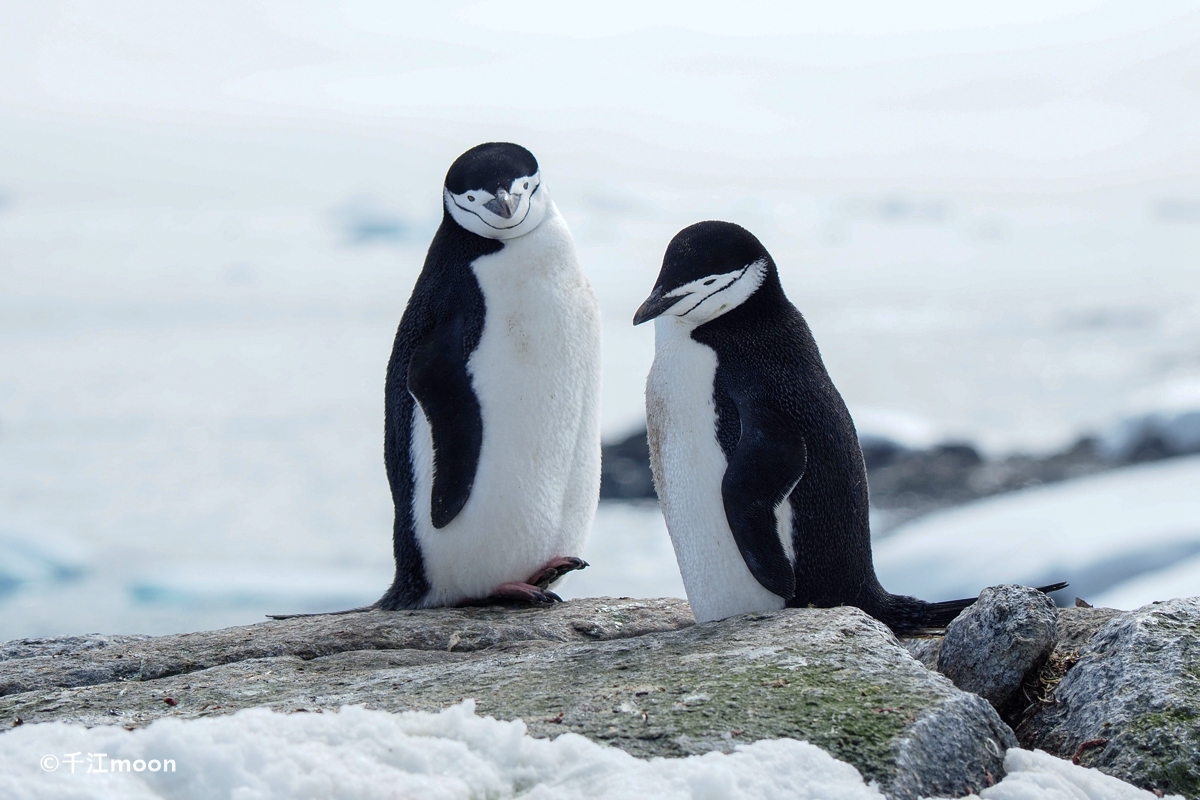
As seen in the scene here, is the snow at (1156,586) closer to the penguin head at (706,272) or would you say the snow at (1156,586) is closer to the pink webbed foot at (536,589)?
the pink webbed foot at (536,589)

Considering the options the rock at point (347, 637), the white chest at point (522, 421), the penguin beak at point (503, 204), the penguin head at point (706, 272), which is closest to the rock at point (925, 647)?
the rock at point (347, 637)

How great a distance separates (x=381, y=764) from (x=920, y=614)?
162 cm

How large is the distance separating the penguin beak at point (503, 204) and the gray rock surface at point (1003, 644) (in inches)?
61.9

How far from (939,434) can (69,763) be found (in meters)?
10.5

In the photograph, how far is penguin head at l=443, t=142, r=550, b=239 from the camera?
10.4 ft

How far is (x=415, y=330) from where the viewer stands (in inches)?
132

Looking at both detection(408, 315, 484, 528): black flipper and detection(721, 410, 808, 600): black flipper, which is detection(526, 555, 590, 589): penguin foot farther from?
detection(721, 410, 808, 600): black flipper

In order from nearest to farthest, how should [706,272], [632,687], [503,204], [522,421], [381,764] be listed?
1. [381,764]
2. [632,687]
3. [706,272]
4. [503,204]
5. [522,421]

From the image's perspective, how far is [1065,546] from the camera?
7059 mm

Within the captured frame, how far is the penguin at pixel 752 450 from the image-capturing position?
265 centimetres

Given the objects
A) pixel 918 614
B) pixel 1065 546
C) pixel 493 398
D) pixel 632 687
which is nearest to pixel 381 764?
pixel 632 687

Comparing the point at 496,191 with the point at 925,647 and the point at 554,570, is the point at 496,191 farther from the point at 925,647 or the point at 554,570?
the point at 925,647

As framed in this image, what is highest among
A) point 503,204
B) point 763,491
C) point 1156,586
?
point 503,204

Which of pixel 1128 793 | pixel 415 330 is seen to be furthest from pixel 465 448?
pixel 1128 793
